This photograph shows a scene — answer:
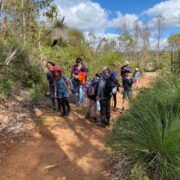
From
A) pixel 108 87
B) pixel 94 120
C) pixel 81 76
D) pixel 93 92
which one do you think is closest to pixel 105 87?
pixel 108 87

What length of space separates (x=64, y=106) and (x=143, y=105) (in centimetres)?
392

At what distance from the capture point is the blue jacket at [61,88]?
327 inches

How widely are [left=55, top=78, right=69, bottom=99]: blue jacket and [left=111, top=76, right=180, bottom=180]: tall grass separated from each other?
3.56 metres

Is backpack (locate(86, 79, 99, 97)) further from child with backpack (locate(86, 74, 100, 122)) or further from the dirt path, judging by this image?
the dirt path

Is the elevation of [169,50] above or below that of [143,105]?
above

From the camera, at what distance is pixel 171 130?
4035 millimetres

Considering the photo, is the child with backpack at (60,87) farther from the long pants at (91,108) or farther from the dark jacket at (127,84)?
the dark jacket at (127,84)

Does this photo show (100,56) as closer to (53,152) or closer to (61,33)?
(61,33)

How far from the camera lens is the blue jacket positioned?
8.31 meters

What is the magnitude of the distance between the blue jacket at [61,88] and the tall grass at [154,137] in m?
3.56

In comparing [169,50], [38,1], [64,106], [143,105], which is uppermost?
[38,1]

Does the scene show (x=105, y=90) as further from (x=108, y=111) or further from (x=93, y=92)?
(x=108, y=111)

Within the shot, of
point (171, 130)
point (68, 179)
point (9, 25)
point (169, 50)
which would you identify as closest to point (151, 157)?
point (171, 130)

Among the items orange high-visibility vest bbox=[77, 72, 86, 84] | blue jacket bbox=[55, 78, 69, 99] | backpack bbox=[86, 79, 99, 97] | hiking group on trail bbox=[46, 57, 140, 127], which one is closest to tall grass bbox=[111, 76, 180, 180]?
hiking group on trail bbox=[46, 57, 140, 127]
